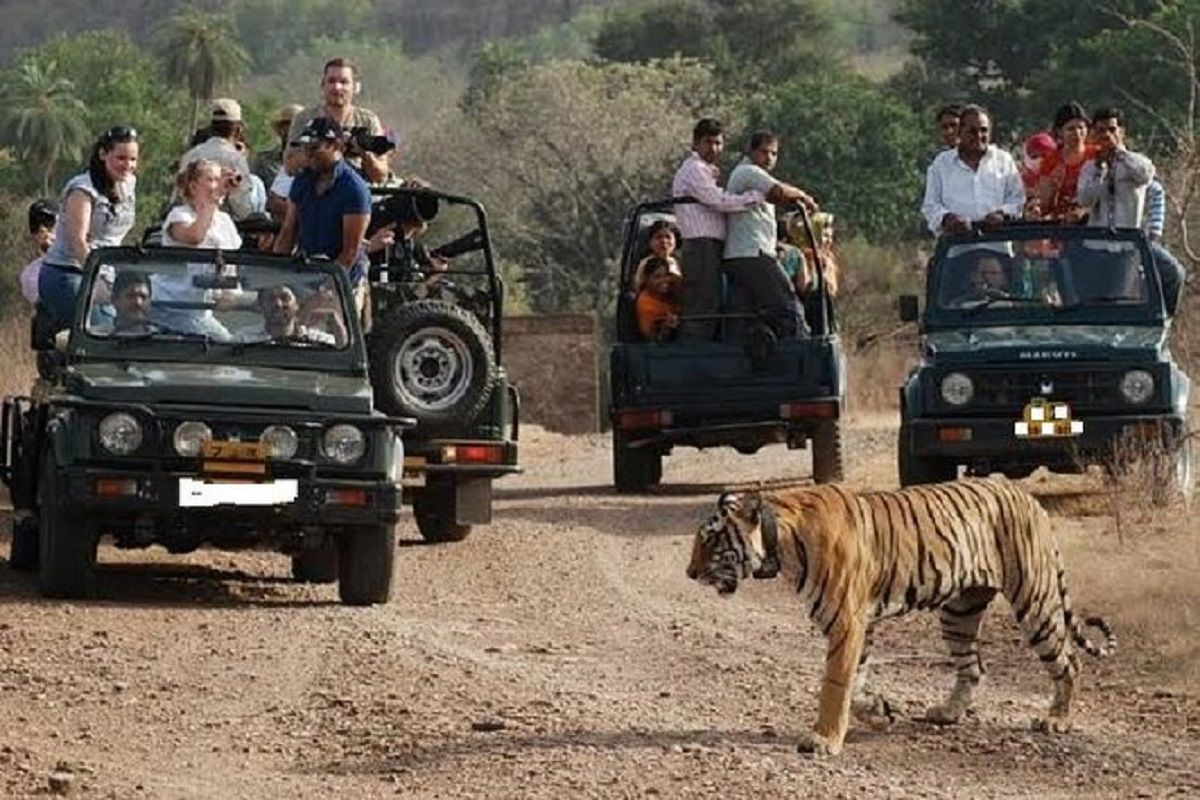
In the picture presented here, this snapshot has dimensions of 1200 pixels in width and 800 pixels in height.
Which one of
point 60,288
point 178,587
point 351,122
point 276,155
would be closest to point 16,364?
point 276,155

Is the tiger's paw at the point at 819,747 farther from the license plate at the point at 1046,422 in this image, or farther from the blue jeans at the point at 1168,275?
the blue jeans at the point at 1168,275

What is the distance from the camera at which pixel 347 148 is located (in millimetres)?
17094

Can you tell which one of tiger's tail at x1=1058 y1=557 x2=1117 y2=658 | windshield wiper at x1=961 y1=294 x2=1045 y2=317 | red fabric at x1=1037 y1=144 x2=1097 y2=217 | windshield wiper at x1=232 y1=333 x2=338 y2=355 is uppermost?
red fabric at x1=1037 y1=144 x2=1097 y2=217

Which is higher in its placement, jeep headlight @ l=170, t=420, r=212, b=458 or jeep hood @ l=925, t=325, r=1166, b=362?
jeep hood @ l=925, t=325, r=1166, b=362

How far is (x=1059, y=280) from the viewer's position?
18.2 m

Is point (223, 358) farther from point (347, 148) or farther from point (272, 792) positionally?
point (272, 792)

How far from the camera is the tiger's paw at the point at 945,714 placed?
10859 mm

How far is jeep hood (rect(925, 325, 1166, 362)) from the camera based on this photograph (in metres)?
17.5

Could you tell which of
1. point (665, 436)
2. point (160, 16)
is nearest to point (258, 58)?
point (160, 16)

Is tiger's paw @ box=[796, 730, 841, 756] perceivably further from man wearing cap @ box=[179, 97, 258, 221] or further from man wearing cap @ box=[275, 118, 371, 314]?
man wearing cap @ box=[179, 97, 258, 221]

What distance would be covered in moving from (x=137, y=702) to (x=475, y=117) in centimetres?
5259

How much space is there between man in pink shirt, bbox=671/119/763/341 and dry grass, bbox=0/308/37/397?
6936mm

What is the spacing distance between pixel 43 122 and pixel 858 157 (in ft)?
64.4

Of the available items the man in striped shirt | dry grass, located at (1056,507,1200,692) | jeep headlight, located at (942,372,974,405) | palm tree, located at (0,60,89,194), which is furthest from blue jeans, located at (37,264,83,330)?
palm tree, located at (0,60,89,194)
